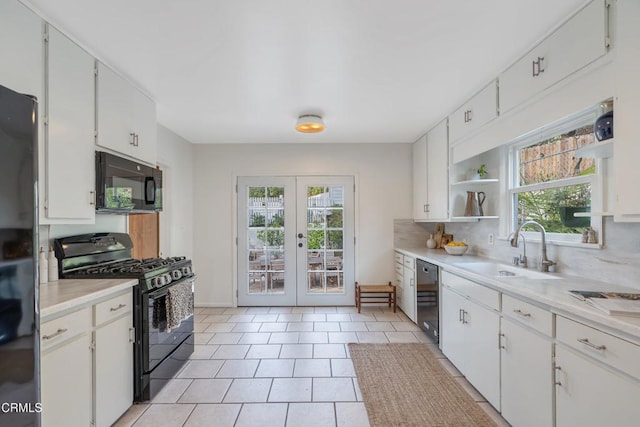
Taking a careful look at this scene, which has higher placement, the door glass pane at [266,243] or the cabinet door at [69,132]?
the cabinet door at [69,132]

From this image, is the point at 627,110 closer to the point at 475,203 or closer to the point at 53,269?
the point at 475,203

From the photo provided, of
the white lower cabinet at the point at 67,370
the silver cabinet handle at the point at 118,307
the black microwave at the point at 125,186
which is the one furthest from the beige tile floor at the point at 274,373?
the black microwave at the point at 125,186

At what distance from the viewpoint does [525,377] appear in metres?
1.79

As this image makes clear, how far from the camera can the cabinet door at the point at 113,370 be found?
187 cm

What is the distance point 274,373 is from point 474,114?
2.80m

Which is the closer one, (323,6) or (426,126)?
(323,6)

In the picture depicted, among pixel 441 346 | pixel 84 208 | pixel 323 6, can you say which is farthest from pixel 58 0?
pixel 441 346

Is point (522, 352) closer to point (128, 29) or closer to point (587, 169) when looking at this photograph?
point (587, 169)

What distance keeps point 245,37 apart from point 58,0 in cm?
93

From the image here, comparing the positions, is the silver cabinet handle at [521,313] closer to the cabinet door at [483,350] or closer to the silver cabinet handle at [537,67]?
the cabinet door at [483,350]

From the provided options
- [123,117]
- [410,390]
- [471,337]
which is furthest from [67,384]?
[471,337]

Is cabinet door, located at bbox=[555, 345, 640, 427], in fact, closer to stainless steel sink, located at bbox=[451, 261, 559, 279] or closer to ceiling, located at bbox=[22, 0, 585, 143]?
stainless steel sink, located at bbox=[451, 261, 559, 279]

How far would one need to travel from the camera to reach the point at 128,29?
1.91 m

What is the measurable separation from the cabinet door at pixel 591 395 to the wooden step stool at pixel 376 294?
2851mm
